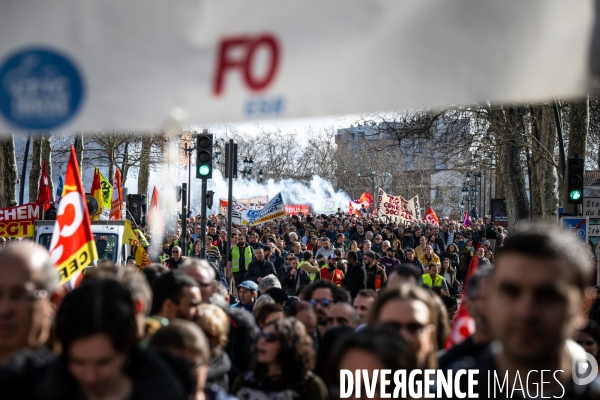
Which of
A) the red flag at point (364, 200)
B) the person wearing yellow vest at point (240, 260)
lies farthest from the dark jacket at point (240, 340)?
the red flag at point (364, 200)

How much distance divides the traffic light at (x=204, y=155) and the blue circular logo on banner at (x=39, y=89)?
11.6 m

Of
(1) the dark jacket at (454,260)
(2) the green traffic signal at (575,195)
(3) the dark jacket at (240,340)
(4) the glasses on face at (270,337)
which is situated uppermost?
(2) the green traffic signal at (575,195)

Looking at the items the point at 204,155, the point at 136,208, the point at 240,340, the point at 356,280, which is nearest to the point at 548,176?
the point at 136,208

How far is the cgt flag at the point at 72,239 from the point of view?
6.01 m

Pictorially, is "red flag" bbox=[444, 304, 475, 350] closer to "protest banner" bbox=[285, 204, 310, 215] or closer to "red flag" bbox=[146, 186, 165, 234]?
"red flag" bbox=[146, 186, 165, 234]

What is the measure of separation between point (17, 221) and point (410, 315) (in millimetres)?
14019

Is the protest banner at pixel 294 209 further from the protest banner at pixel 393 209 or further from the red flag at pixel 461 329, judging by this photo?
the red flag at pixel 461 329

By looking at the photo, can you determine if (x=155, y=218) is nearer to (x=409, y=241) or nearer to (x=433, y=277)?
(x=433, y=277)

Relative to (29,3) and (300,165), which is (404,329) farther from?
(300,165)

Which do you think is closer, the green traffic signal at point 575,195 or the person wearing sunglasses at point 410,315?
the person wearing sunglasses at point 410,315

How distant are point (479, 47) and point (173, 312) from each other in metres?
2.98

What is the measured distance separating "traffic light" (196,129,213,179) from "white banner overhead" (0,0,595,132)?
11.6 m

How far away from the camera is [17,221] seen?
651 inches

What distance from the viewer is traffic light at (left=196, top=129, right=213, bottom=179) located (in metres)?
14.2
